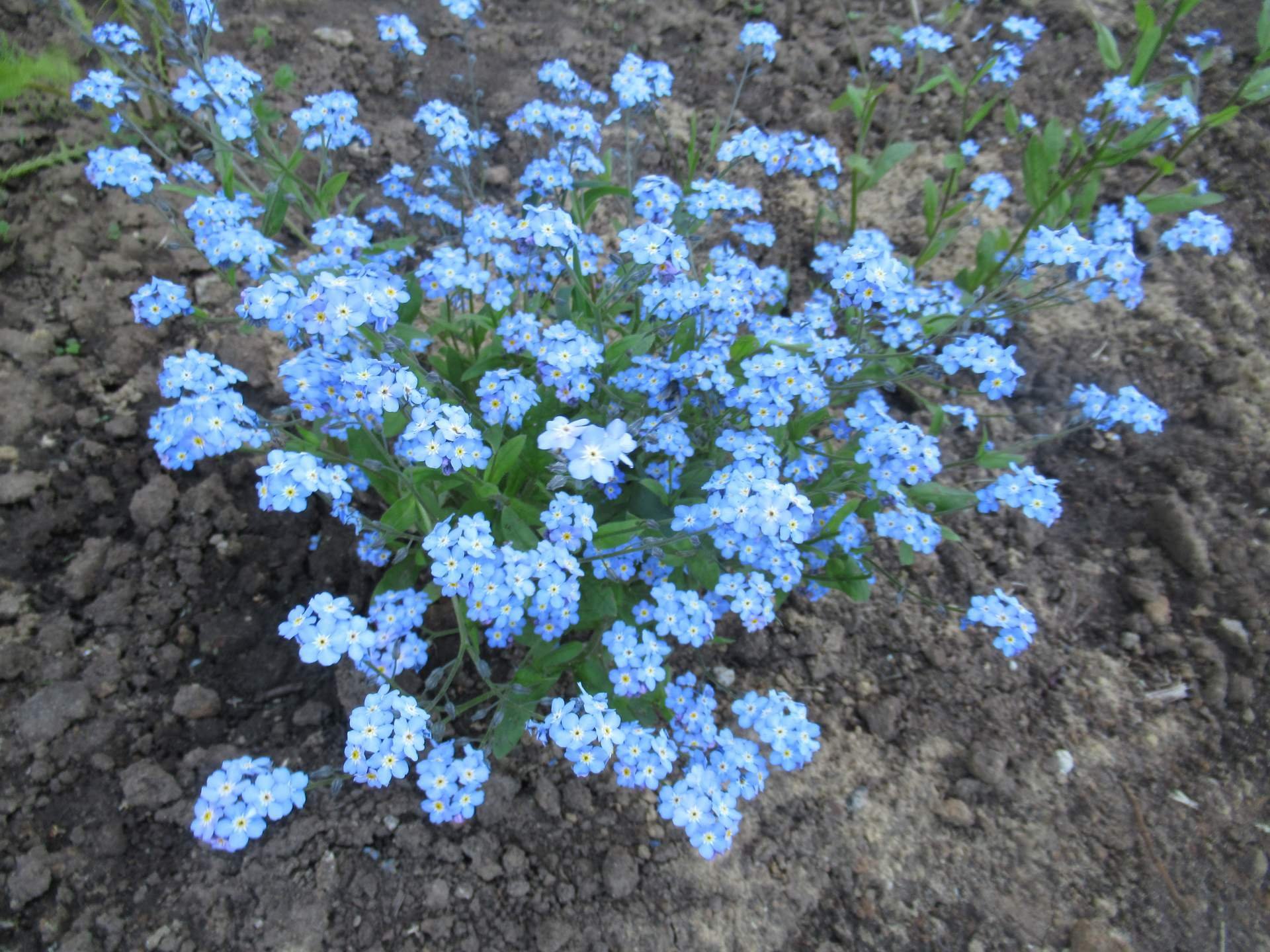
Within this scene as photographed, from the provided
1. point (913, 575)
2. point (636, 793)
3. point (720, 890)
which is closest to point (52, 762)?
point (636, 793)

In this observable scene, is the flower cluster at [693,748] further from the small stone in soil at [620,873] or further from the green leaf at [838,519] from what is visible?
the green leaf at [838,519]

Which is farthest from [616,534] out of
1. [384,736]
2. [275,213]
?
[275,213]

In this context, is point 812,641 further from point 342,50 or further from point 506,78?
point 342,50

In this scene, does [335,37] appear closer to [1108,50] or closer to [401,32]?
[401,32]

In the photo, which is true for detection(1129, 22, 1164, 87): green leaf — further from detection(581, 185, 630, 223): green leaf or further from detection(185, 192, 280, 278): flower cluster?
detection(185, 192, 280, 278): flower cluster

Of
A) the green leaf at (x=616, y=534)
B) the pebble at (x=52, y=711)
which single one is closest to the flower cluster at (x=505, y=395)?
the green leaf at (x=616, y=534)

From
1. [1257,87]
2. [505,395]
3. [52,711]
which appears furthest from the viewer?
[1257,87]
